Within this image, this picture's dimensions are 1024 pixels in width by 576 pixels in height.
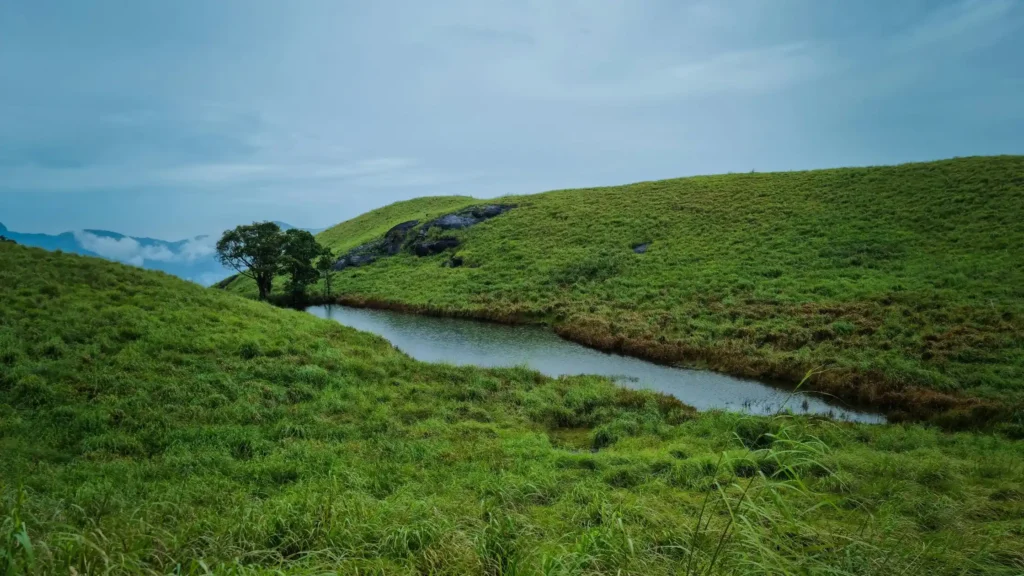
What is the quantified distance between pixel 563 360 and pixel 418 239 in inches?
1510

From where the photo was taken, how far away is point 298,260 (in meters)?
41.3

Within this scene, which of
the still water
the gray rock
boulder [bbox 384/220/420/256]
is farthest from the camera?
boulder [bbox 384/220/420/256]

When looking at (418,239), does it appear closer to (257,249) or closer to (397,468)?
(257,249)

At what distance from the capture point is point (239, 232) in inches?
1496

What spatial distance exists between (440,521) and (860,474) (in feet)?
27.4

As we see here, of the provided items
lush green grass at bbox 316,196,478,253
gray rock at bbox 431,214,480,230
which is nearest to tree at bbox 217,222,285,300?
gray rock at bbox 431,214,480,230

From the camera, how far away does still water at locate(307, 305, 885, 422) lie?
52.2 ft

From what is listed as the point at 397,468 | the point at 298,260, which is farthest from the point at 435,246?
the point at 397,468

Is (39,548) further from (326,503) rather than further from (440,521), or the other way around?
(440,521)

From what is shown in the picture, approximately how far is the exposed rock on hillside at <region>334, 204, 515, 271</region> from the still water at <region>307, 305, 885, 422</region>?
2026 centimetres

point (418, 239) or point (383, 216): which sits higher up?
point (383, 216)

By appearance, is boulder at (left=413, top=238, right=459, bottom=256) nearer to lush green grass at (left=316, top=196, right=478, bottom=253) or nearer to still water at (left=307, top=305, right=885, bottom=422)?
still water at (left=307, top=305, right=885, bottom=422)

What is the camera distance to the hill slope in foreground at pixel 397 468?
12.6 ft

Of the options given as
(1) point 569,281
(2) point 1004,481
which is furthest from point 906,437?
(1) point 569,281
